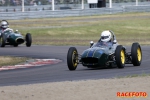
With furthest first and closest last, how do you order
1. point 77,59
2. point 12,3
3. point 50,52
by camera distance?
point 12,3, point 50,52, point 77,59

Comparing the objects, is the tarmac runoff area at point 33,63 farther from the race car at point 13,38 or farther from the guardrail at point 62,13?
the guardrail at point 62,13

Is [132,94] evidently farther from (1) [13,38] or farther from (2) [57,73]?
(1) [13,38]

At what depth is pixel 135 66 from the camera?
1886 cm

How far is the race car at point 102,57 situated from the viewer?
58.7 ft

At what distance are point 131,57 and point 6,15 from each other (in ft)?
136

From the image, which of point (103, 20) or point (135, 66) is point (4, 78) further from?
point (103, 20)

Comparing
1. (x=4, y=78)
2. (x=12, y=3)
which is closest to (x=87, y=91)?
(x=4, y=78)

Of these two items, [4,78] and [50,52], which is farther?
[50,52]

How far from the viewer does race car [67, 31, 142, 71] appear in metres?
17.9

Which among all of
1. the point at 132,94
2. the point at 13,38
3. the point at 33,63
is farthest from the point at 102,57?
the point at 13,38

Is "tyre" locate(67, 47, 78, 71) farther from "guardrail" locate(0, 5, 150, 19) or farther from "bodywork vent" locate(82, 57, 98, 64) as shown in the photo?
"guardrail" locate(0, 5, 150, 19)

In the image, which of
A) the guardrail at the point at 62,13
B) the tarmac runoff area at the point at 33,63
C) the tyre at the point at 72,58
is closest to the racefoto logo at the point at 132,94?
the tyre at the point at 72,58

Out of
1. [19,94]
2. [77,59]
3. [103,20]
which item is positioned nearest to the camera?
[19,94]

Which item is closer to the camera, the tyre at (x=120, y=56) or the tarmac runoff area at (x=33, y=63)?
the tyre at (x=120, y=56)
